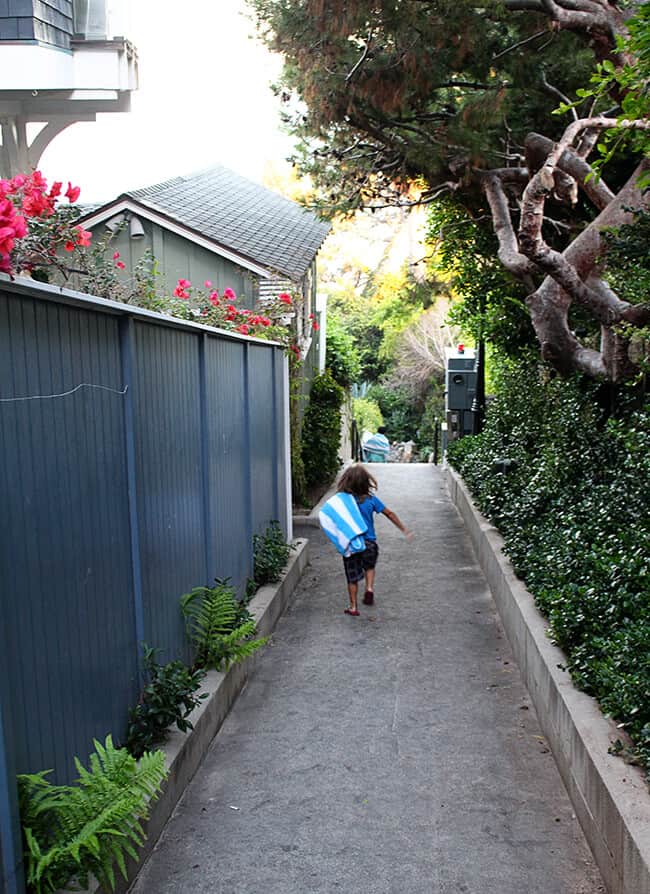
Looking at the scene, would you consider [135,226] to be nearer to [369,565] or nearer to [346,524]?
[346,524]

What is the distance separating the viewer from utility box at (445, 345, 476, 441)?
21688 millimetres

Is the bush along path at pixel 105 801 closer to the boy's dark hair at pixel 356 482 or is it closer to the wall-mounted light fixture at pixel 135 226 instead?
the boy's dark hair at pixel 356 482

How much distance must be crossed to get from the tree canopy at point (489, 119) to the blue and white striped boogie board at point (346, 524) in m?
2.70

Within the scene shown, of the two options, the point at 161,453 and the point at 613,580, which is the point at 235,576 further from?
the point at 613,580

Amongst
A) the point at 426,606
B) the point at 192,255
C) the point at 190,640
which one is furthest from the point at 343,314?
the point at 190,640

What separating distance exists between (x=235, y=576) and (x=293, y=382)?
20.1 feet

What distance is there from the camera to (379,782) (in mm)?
4457

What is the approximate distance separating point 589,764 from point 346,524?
14.1ft

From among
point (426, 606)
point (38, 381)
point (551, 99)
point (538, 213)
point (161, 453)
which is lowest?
point (426, 606)

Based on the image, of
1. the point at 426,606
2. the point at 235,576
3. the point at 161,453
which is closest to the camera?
the point at 161,453

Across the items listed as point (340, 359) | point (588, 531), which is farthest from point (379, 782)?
point (340, 359)

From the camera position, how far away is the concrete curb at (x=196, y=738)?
3729 millimetres

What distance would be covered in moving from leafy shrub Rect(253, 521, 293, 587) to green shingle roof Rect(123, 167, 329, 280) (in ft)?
19.1

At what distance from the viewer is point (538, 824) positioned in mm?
4012
